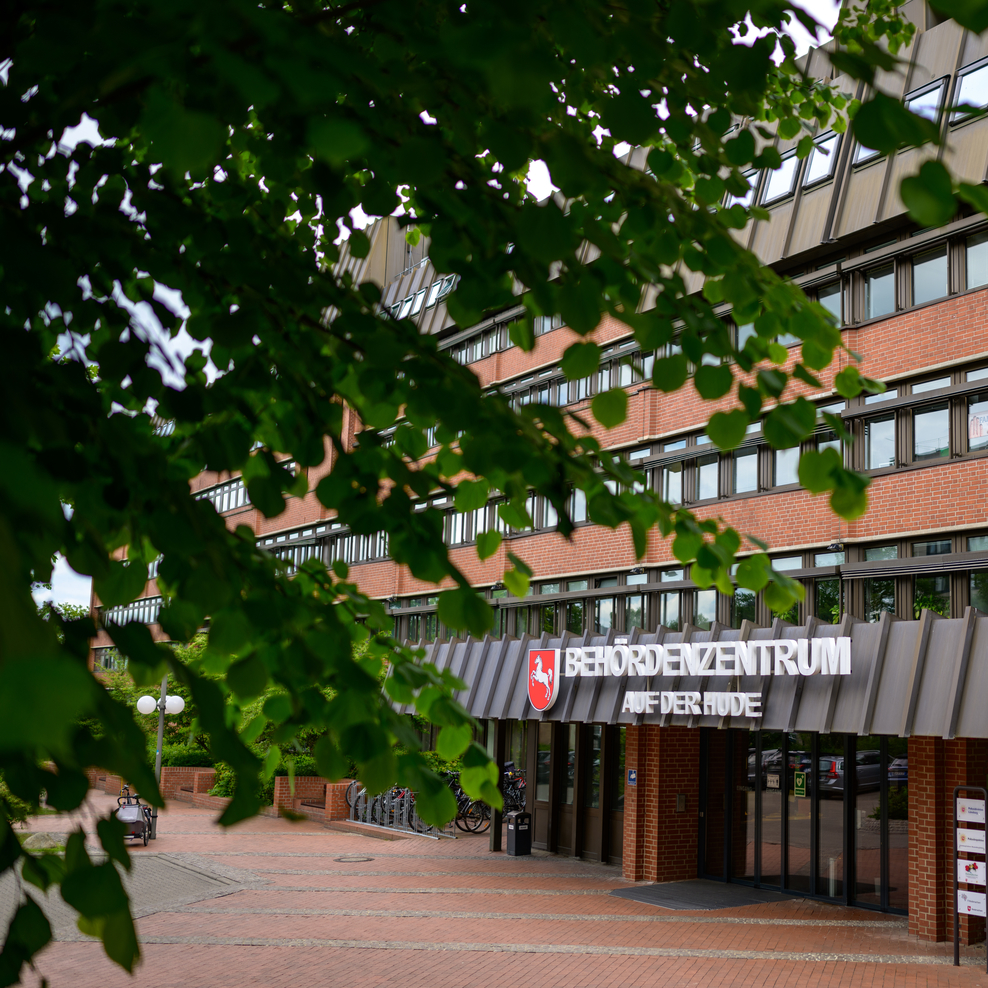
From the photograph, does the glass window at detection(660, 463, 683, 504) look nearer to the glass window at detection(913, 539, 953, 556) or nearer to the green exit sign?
the glass window at detection(913, 539, 953, 556)

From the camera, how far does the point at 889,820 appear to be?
16.7 meters

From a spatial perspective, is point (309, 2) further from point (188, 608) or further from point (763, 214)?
point (188, 608)

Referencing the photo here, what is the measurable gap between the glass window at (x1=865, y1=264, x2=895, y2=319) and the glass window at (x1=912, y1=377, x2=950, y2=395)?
5.15ft

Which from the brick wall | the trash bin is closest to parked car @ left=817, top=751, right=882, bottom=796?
the brick wall

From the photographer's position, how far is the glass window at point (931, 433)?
17422 mm

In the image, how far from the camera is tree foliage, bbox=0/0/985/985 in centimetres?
176

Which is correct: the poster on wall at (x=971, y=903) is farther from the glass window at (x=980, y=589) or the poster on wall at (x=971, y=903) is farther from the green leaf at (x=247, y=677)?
the green leaf at (x=247, y=677)

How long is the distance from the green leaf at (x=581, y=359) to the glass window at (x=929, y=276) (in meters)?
17.0

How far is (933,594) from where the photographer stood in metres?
17.2

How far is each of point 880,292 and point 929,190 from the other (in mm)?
18185

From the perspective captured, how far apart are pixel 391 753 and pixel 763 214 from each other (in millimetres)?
2281

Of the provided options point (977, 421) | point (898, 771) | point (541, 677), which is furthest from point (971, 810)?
point (541, 677)

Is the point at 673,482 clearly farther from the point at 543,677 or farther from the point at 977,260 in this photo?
the point at 977,260

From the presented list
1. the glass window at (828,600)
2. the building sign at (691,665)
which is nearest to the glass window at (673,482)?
the glass window at (828,600)
